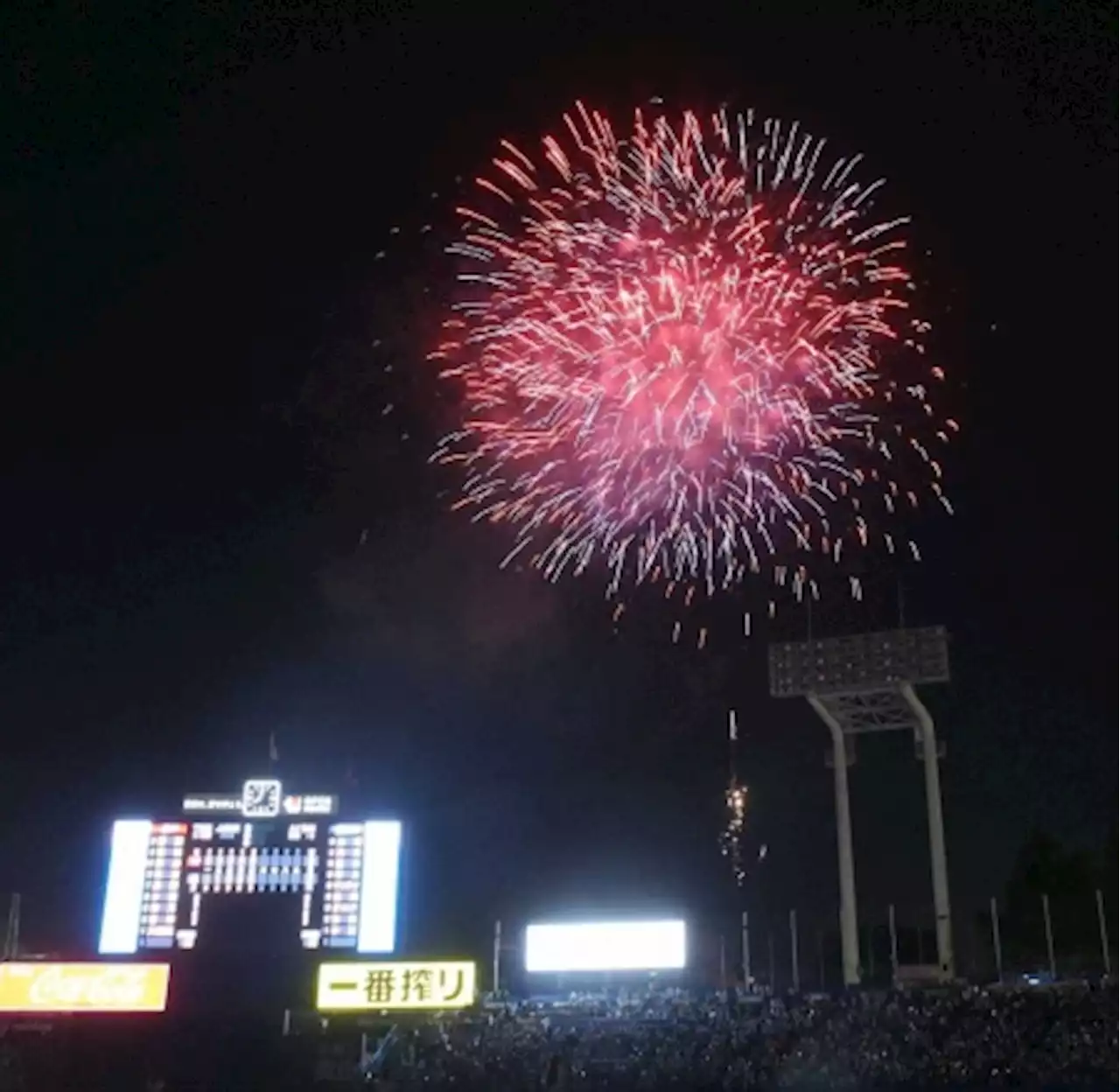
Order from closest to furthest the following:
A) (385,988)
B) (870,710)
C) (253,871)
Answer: (253,871)
(385,988)
(870,710)

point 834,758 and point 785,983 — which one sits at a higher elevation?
point 834,758

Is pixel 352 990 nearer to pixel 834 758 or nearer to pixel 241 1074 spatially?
pixel 241 1074


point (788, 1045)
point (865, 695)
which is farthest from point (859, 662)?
point (788, 1045)

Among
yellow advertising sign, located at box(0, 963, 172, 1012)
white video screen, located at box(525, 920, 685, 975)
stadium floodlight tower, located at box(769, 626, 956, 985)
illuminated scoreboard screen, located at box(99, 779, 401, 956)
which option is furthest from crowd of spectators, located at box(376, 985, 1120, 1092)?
stadium floodlight tower, located at box(769, 626, 956, 985)

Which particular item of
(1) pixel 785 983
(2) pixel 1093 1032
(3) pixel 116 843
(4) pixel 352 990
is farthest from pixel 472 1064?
(1) pixel 785 983

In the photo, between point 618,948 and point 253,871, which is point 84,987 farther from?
point 618,948
